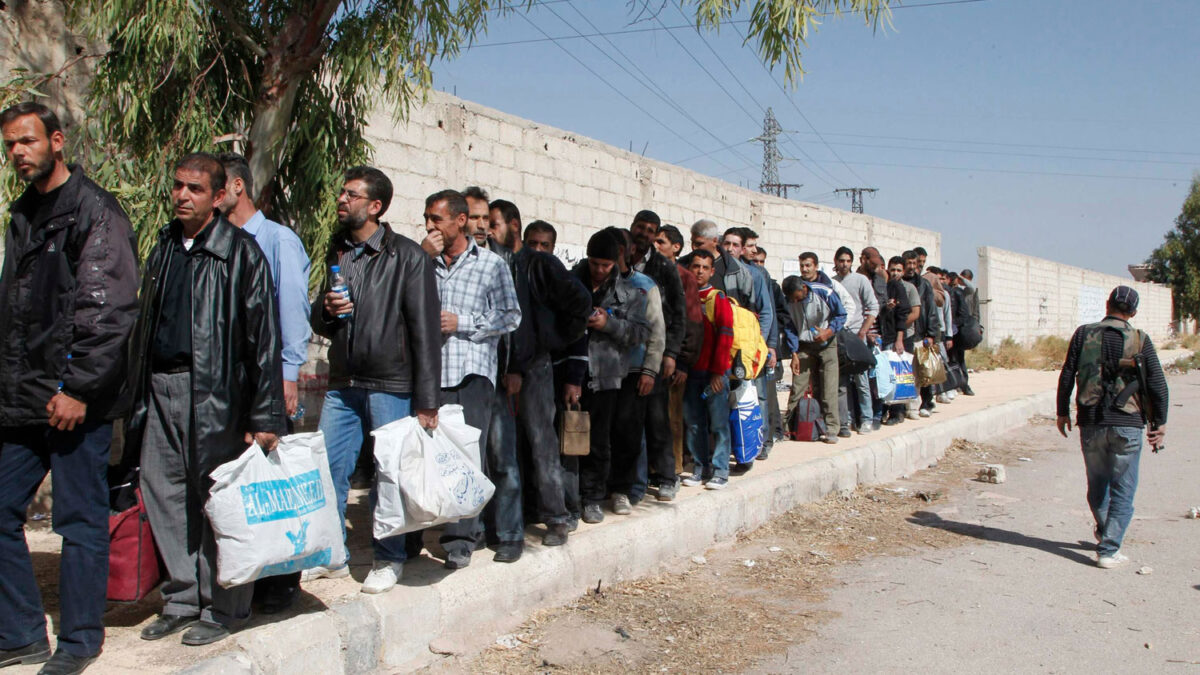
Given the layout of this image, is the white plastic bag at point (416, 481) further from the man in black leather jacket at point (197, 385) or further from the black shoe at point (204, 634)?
the black shoe at point (204, 634)

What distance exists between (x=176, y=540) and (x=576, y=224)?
7.06 metres

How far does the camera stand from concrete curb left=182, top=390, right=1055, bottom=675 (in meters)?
3.68

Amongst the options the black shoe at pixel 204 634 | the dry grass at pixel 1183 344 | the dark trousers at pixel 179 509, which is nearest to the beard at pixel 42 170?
the dark trousers at pixel 179 509

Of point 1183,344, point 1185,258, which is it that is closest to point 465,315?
point 1183,344

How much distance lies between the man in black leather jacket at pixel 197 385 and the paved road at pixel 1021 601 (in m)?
2.38

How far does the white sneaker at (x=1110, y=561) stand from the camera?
6.07 metres

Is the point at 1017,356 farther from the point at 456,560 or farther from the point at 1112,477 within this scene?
the point at 456,560

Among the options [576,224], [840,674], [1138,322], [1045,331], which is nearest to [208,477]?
[840,674]

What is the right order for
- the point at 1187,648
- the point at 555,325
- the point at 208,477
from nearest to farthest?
the point at 208,477 → the point at 1187,648 → the point at 555,325

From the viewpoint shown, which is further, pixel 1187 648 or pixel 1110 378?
pixel 1110 378

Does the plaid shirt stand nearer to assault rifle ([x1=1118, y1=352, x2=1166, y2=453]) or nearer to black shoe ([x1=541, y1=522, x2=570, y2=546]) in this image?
black shoe ([x1=541, y1=522, x2=570, y2=546])

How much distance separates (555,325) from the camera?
17.2ft

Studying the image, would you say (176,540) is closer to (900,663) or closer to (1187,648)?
(900,663)

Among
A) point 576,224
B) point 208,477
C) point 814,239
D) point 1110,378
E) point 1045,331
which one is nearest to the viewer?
point 208,477
